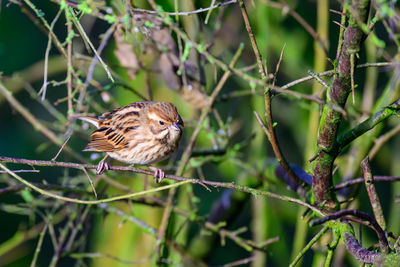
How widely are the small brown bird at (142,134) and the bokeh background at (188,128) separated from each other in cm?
19

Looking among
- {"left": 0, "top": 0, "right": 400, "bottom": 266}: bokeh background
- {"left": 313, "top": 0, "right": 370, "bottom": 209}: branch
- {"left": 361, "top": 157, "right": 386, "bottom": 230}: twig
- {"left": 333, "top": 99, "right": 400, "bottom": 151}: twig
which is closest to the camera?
{"left": 313, "top": 0, "right": 370, "bottom": 209}: branch

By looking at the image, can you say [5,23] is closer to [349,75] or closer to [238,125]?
[238,125]

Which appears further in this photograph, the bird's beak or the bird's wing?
the bird's wing

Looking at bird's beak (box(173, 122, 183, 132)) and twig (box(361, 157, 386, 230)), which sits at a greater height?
bird's beak (box(173, 122, 183, 132))

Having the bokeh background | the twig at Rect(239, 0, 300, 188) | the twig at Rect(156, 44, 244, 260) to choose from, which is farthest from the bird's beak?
the twig at Rect(239, 0, 300, 188)

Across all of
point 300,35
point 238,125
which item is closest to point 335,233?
point 238,125

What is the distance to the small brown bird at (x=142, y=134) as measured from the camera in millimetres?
3527

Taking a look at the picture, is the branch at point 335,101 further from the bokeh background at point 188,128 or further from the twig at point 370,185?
the bokeh background at point 188,128

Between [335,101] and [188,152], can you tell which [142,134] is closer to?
[188,152]

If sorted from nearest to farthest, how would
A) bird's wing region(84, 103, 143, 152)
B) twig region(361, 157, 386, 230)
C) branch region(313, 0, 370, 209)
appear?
1. branch region(313, 0, 370, 209)
2. twig region(361, 157, 386, 230)
3. bird's wing region(84, 103, 143, 152)

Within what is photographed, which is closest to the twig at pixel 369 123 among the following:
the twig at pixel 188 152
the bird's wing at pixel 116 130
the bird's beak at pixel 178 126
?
the twig at pixel 188 152

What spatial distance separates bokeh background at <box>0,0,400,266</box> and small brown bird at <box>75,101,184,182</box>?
0.64ft

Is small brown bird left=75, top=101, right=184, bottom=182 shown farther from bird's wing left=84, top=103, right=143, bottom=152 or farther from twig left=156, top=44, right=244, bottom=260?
twig left=156, top=44, right=244, bottom=260

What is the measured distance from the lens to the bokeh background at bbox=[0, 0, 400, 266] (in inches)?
138
